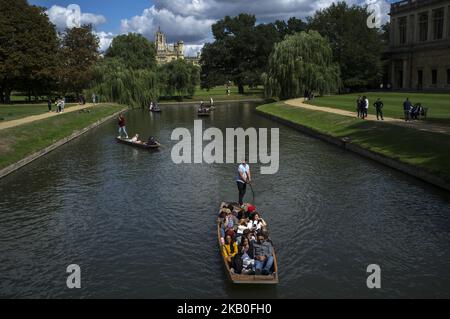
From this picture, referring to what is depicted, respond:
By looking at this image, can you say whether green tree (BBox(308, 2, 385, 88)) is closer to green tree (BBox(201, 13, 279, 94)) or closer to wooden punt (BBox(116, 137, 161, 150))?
green tree (BBox(201, 13, 279, 94))

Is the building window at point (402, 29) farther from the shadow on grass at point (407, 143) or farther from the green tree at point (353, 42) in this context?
the shadow on grass at point (407, 143)

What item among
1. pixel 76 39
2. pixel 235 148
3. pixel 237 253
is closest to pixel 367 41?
pixel 76 39

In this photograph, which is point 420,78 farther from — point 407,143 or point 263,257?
point 263,257

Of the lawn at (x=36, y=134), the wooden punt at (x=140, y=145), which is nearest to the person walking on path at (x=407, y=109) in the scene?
the wooden punt at (x=140, y=145)

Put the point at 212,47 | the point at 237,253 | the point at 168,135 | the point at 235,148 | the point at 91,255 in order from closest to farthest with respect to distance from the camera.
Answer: the point at 237,253 < the point at 91,255 < the point at 235,148 < the point at 168,135 < the point at 212,47

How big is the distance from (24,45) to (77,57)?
13986mm

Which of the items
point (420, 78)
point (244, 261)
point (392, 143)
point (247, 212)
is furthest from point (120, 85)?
point (244, 261)

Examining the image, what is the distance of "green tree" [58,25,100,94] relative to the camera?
75.0 m

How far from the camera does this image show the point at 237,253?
44.0 feet

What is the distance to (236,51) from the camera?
4500 inches

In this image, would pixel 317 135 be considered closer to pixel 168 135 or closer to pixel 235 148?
pixel 235 148

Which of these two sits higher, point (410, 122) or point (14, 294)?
point (410, 122)

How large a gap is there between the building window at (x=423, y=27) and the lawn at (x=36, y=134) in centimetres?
5428

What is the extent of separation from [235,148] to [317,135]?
343 inches
